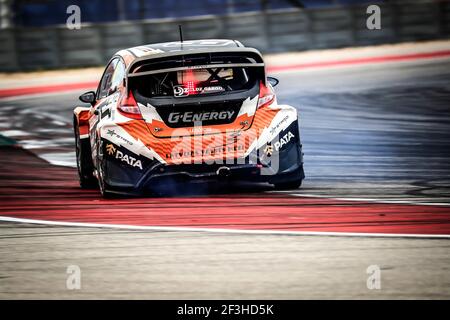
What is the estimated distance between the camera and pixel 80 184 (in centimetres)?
1298

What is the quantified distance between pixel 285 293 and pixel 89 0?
104 ft

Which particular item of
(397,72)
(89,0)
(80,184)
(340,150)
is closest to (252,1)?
(89,0)

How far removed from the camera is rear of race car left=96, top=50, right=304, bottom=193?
36.4 feet

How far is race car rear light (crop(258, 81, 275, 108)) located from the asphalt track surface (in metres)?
0.89

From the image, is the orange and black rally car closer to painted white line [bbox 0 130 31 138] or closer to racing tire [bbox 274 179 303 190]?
racing tire [bbox 274 179 303 190]

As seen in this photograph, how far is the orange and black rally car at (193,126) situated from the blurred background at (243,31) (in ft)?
64.5

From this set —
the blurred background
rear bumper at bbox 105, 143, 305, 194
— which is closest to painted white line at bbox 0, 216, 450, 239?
rear bumper at bbox 105, 143, 305, 194

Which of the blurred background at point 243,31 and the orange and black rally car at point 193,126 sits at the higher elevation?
the orange and black rally car at point 193,126

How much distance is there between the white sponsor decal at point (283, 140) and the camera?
11.3 metres

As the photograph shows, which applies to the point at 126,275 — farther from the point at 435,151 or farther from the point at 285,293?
the point at 435,151

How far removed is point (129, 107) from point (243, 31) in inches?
816

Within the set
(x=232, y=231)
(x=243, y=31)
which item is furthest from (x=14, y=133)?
(x=243, y=31)

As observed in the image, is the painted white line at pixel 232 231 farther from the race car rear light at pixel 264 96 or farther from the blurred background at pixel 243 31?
the blurred background at pixel 243 31

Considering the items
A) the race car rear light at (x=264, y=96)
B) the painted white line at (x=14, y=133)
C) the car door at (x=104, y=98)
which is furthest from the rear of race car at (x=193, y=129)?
the painted white line at (x=14, y=133)
